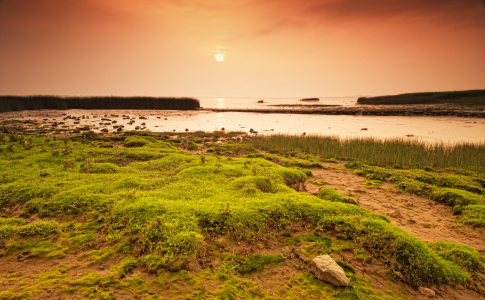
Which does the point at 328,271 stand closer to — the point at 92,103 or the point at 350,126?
the point at 350,126

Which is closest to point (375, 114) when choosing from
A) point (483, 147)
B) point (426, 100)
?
point (426, 100)

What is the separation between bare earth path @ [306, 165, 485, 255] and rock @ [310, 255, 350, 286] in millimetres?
2810

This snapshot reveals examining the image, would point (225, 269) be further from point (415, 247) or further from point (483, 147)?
point (483, 147)

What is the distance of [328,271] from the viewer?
140 inches

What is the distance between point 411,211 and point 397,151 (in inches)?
330

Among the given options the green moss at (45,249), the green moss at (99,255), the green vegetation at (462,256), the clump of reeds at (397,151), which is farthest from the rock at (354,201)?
the clump of reeds at (397,151)

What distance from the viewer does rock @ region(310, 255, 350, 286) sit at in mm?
3496

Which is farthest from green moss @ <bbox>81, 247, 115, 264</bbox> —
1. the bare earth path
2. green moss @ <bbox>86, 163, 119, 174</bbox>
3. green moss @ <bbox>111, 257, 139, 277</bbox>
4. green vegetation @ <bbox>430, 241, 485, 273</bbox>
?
green vegetation @ <bbox>430, 241, 485, 273</bbox>

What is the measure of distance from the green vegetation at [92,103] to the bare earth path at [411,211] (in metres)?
48.5

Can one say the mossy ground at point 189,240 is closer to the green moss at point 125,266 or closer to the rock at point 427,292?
the green moss at point 125,266

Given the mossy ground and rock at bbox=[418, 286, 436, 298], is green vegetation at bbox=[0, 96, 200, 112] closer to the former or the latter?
the mossy ground

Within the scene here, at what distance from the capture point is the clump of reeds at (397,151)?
12.1 m

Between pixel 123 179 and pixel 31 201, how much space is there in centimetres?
Result: 194

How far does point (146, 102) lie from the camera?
51344 millimetres
